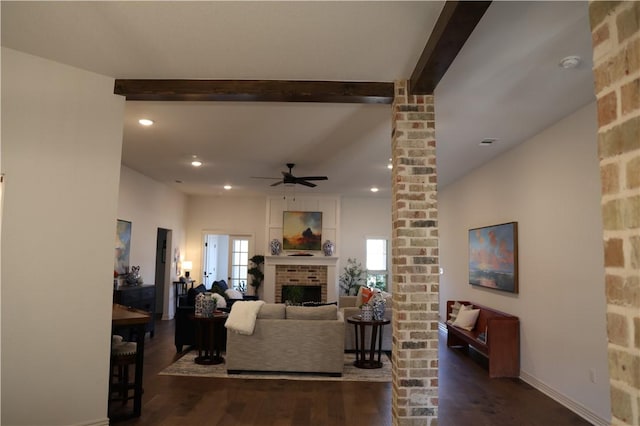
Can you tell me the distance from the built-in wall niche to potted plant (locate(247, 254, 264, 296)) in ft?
1.90

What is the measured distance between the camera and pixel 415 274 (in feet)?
11.1

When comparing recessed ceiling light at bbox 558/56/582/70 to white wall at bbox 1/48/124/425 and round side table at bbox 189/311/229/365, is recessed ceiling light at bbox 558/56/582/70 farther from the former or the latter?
round side table at bbox 189/311/229/365

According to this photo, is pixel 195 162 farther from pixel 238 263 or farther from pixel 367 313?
pixel 238 263

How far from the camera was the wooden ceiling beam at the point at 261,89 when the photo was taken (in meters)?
3.63

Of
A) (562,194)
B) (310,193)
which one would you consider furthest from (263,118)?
(310,193)

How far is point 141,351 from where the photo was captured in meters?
3.84

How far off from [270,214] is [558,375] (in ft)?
22.5

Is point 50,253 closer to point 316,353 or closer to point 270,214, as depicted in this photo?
point 316,353

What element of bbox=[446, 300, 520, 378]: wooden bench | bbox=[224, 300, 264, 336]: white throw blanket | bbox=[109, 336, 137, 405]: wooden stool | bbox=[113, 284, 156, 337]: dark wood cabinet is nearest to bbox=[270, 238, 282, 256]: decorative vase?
bbox=[113, 284, 156, 337]: dark wood cabinet

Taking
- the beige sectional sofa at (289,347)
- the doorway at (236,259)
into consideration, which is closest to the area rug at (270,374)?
the beige sectional sofa at (289,347)

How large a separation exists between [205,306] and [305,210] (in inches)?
183

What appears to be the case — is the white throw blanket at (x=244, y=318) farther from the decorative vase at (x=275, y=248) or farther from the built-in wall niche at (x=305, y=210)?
the built-in wall niche at (x=305, y=210)

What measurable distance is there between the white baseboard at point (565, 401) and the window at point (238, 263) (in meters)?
6.87

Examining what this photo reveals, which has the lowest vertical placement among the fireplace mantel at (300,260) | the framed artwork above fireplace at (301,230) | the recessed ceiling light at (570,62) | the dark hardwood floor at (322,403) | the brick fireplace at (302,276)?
the dark hardwood floor at (322,403)
